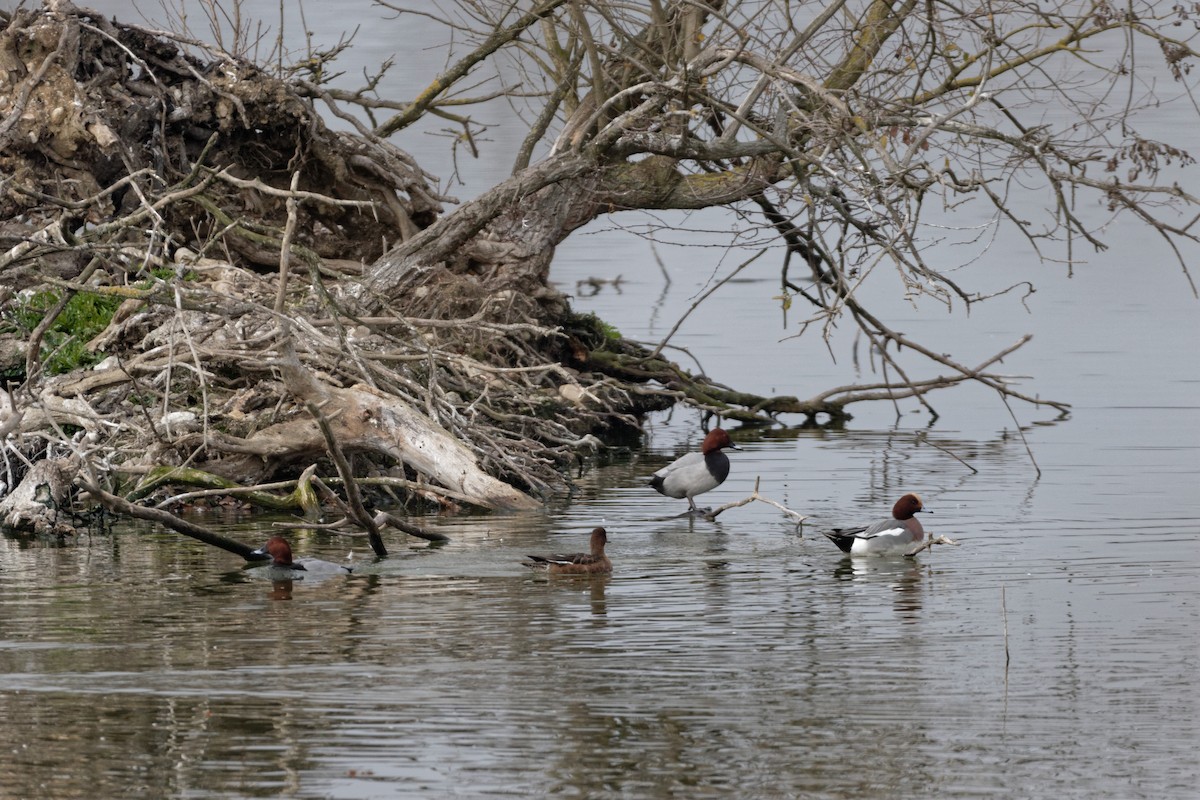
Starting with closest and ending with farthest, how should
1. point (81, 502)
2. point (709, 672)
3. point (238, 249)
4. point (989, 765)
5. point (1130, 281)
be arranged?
1. point (989, 765)
2. point (709, 672)
3. point (81, 502)
4. point (238, 249)
5. point (1130, 281)

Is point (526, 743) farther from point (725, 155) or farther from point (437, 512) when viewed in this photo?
point (725, 155)

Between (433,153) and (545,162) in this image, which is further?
(433,153)

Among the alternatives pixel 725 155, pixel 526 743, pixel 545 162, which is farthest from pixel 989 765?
pixel 545 162

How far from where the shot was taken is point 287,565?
37.9 ft

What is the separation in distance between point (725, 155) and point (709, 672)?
7.50m

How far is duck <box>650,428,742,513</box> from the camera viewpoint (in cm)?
1445

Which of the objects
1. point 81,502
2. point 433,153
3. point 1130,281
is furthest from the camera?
point 433,153

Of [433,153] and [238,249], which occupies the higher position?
[433,153]

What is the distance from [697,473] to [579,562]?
316cm

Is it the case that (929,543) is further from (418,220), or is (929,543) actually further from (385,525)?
(418,220)

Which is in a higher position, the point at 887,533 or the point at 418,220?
the point at 418,220

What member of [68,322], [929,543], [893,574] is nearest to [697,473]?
[929,543]

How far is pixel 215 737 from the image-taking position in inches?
309

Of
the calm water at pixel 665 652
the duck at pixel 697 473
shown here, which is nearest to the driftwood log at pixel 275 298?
the calm water at pixel 665 652
